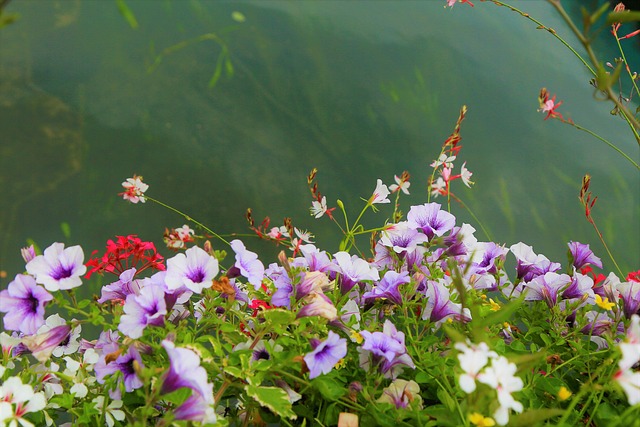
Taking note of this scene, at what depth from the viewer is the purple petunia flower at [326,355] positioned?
23.2 inches

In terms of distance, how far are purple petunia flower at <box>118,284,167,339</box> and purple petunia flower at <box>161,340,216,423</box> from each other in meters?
0.10

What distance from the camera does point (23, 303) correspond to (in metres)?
0.61

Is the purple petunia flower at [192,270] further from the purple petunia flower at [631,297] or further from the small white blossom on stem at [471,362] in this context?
the purple petunia flower at [631,297]

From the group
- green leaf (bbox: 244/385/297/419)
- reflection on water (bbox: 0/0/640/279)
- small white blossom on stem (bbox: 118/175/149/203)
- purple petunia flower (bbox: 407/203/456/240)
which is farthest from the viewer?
reflection on water (bbox: 0/0/640/279)

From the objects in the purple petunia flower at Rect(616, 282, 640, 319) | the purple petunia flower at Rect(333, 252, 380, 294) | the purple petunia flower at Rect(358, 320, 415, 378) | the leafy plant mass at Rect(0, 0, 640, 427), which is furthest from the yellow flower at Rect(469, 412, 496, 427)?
the purple petunia flower at Rect(616, 282, 640, 319)

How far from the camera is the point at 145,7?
1.67 meters

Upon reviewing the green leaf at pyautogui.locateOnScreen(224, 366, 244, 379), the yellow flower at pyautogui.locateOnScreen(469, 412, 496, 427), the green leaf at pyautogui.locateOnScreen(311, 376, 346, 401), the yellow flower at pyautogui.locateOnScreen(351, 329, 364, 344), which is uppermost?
the yellow flower at pyautogui.locateOnScreen(469, 412, 496, 427)

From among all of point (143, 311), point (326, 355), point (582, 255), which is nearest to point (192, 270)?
point (143, 311)

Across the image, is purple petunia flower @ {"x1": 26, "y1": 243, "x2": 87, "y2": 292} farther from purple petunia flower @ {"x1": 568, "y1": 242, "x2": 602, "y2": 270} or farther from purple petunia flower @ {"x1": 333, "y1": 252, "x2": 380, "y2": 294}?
purple petunia flower @ {"x1": 568, "y1": 242, "x2": 602, "y2": 270}

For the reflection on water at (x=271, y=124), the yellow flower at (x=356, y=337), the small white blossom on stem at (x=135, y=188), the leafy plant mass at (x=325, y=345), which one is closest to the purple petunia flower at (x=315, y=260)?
the leafy plant mass at (x=325, y=345)

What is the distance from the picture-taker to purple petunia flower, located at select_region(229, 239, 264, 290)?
26.1 inches

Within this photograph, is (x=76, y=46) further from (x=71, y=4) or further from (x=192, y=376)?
(x=192, y=376)

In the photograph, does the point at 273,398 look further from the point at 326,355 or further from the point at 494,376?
the point at 494,376

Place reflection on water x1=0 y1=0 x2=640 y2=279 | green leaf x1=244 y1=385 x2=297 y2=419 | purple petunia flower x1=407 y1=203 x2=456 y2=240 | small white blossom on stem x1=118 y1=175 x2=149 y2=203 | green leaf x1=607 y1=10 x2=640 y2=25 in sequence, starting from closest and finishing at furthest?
green leaf x1=607 y1=10 x2=640 y2=25 → green leaf x1=244 y1=385 x2=297 y2=419 → purple petunia flower x1=407 y1=203 x2=456 y2=240 → small white blossom on stem x1=118 y1=175 x2=149 y2=203 → reflection on water x1=0 y1=0 x2=640 y2=279
